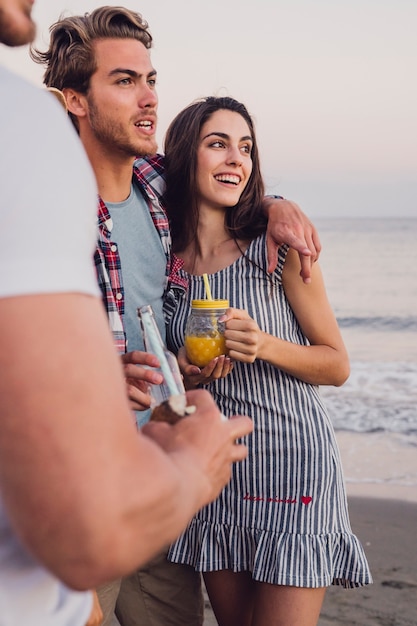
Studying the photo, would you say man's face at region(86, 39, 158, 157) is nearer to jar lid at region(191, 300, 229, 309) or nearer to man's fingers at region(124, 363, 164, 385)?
jar lid at region(191, 300, 229, 309)

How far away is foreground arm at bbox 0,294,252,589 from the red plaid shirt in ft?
5.92

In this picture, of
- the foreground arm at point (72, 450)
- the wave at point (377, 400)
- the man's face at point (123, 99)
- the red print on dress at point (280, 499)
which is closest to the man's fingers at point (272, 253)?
the man's face at point (123, 99)

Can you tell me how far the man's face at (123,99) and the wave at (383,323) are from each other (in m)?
12.3

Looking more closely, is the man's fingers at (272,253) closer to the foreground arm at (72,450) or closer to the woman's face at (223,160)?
the woman's face at (223,160)

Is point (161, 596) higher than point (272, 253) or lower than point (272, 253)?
lower

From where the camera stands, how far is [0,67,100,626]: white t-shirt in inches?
35.2

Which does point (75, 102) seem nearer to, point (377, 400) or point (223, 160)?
point (223, 160)

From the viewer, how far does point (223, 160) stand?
3.32 m

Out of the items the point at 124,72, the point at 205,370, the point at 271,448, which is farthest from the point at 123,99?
the point at 271,448

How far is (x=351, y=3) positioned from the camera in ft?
64.3

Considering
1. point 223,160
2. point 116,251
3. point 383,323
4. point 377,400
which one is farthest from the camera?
point 383,323

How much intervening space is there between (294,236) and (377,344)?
11.2m

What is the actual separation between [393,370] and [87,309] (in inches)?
421

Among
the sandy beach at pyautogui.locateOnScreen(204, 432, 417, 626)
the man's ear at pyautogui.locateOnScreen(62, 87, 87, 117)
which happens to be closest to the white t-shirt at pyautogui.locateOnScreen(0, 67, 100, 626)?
the man's ear at pyautogui.locateOnScreen(62, 87, 87, 117)
